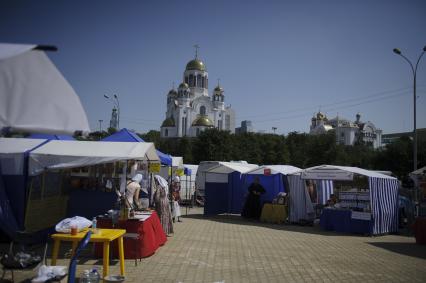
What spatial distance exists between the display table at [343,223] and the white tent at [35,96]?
1239 cm

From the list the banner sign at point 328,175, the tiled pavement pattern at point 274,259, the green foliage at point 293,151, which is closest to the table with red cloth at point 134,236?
the tiled pavement pattern at point 274,259

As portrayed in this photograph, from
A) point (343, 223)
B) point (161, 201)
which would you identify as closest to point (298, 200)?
point (343, 223)

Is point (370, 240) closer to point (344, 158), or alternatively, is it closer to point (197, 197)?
point (197, 197)

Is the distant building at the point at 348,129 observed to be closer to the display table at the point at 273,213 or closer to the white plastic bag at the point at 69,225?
the display table at the point at 273,213

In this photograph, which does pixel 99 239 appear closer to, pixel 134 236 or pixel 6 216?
pixel 134 236

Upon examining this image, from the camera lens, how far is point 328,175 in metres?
14.4

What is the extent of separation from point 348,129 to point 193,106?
5457cm

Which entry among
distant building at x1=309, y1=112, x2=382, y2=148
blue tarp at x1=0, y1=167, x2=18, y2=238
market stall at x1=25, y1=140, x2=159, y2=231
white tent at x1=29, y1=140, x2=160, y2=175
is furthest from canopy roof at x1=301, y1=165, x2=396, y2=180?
distant building at x1=309, y1=112, x2=382, y2=148

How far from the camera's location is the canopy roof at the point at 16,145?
29.1 feet

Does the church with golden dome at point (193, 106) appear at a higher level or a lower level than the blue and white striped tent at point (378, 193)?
higher

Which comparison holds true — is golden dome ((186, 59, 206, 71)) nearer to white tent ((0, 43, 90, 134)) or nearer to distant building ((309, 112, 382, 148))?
distant building ((309, 112, 382, 148))

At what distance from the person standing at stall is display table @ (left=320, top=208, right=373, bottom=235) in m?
3.46

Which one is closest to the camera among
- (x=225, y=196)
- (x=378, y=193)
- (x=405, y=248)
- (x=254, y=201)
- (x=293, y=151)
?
(x=405, y=248)

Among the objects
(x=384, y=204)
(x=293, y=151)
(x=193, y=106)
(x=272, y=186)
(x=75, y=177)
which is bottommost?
(x=384, y=204)
